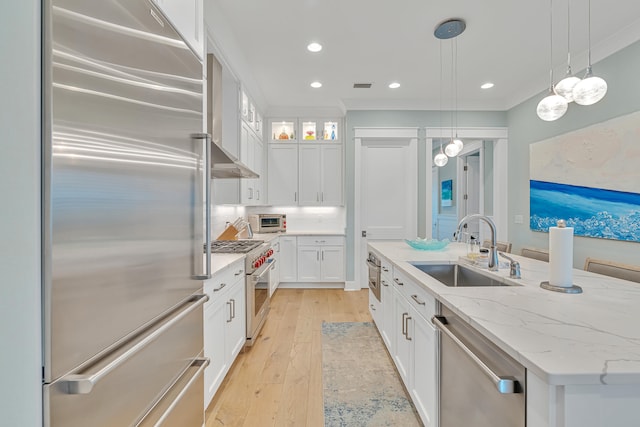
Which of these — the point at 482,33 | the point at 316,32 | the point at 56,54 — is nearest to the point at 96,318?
the point at 56,54

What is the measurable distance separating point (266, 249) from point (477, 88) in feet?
12.3

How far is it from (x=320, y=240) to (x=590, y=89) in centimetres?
368

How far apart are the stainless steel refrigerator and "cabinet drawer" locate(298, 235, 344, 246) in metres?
3.58

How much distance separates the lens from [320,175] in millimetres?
5125

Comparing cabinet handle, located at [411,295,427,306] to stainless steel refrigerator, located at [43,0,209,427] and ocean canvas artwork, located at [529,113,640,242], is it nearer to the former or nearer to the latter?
stainless steel refrigerator, located at [43,0,209,427]

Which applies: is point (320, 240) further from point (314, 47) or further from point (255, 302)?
point (314, 47)

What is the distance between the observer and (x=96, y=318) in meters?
0.73

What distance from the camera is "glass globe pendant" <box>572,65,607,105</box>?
163 centimetres

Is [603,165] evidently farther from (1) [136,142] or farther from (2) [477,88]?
(1) [136,142]

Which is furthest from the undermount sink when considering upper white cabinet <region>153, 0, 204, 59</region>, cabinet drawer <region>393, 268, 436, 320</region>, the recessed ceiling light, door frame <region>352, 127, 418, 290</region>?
door frame <region>352, 127, 418, 290</region>

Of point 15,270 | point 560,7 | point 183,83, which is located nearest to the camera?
point 15,270

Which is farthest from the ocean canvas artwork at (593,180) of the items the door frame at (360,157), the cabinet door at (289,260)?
→ the cabinet door at (289,260)

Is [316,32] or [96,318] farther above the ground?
[316,32]

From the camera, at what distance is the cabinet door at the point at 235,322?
7.08 ft
